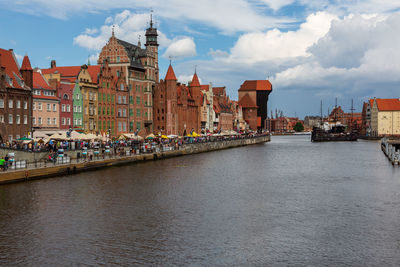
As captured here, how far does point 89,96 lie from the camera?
293 ft

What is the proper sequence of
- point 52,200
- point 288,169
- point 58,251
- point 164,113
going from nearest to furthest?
1. point 58,251
2. point 52,200
3. point 288,169
4. point 164,113

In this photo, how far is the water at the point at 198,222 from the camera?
2375 cm

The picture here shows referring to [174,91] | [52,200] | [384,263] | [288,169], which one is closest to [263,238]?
[384,263]

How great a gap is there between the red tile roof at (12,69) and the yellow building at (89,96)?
1536cm

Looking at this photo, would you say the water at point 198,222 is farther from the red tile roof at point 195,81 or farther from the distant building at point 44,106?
the red tile roof at point 195,81

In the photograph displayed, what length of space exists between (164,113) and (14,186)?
→ 2978 inches

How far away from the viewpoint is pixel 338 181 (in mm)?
51406

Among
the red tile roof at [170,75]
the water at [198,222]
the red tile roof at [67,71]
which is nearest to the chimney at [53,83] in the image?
the red tile roof at [67,71]

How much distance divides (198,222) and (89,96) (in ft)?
209

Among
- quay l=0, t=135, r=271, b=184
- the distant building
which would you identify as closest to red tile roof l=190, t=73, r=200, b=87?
quay l=0, t=135, r=271, b=184

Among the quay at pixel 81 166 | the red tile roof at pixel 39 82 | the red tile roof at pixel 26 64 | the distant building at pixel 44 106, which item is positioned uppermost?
the red tile roof at pixel 26 64

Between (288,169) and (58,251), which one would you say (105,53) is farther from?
(58,251)

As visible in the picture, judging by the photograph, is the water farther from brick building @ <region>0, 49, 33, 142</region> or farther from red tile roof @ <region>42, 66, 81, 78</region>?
red tile roof @ <region>42, 66, 81, 78</region>

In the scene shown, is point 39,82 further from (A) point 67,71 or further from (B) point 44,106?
(A) point 67,71
